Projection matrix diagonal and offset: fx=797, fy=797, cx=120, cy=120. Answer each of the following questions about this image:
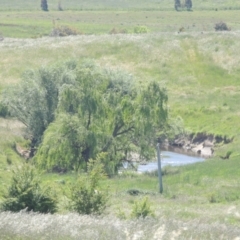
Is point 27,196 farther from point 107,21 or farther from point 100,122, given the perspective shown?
point 107,21

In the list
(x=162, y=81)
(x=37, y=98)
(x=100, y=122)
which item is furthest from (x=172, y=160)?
(x=37, y=98)

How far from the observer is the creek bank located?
5831 centimetres

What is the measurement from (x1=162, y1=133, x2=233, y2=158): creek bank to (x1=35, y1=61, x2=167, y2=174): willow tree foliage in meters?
10.5

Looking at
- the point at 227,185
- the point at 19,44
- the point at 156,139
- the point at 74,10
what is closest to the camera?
the point at 227,185

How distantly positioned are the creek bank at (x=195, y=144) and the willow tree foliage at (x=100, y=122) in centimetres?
1047

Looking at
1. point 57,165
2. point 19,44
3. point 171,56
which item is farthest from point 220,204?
point 19,44

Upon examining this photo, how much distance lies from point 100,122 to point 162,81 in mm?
16377

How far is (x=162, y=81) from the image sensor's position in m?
61.3

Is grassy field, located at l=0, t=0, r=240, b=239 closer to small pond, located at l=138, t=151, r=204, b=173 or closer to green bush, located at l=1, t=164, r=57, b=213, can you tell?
→ green bush, located at l=1, t=164, r=57, b=213

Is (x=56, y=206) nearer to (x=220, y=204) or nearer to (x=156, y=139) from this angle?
(x=220, y=204)

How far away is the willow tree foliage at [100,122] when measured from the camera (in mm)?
44281

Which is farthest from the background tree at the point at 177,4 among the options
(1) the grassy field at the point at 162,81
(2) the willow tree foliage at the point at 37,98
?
(2) the willow tree foliage at the point at 37,98

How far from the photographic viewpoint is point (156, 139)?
48.5 metres

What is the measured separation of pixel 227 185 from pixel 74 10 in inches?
5369
